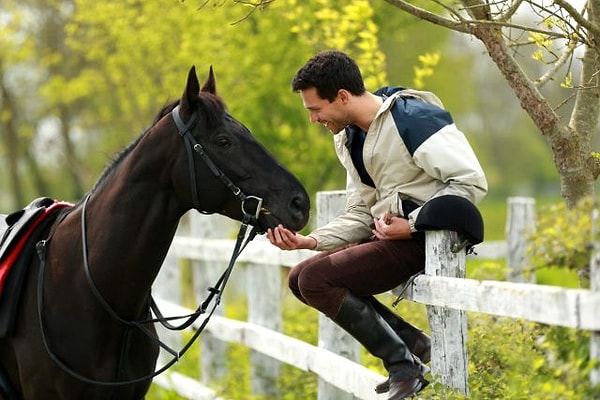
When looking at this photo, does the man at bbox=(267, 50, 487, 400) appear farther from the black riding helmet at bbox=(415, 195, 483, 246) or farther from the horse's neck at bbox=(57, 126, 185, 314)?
the horse's neck at bbox=(57, 126, 185, 314)

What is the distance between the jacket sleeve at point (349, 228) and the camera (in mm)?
4469

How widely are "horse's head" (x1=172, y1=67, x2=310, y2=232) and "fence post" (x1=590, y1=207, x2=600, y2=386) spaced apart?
5.00ft

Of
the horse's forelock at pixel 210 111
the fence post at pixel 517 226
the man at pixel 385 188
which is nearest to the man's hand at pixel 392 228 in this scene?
the man at pixel 385 188

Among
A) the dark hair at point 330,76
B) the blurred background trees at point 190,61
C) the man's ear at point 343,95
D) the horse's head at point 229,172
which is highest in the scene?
the blurred background trees at point 190,61

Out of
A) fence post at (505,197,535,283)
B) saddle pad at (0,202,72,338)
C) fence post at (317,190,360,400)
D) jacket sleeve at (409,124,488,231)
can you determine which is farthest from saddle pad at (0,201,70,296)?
fence post at (505,197,535,283)

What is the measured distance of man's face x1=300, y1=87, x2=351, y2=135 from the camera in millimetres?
4273

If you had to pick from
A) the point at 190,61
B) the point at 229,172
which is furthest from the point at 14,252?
the point at 190,61

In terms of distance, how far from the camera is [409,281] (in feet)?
13.7

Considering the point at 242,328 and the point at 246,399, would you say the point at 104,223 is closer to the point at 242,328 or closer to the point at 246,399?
the point at 242,328

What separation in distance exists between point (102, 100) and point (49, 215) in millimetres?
16266

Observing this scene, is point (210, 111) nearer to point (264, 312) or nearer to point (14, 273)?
point (14, 273)

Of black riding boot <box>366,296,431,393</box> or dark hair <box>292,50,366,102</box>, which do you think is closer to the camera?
dark hair <box>292,50,366,102</box>

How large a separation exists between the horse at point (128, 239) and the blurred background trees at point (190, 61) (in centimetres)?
55

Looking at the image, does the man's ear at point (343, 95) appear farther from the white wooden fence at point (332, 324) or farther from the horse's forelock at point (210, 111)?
the white wooden fence at point (332, 324)
